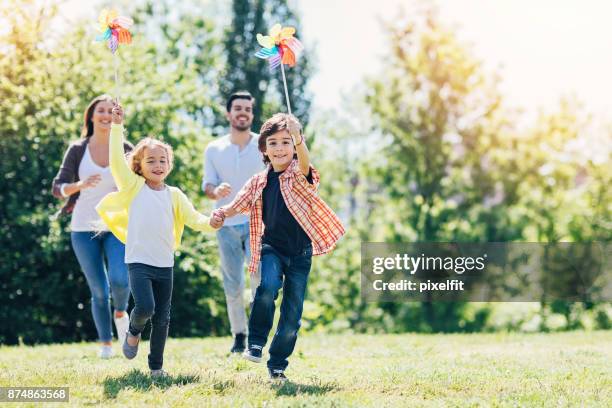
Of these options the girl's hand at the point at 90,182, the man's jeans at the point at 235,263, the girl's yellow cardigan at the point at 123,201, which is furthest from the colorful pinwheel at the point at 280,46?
the girl's hand at the point at 90,182

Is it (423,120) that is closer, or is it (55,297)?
(55,297)

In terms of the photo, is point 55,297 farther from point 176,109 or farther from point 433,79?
point 433,79

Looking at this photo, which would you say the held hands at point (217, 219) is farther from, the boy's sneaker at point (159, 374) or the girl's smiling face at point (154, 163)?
the boy's sneaker at point (159, 374)

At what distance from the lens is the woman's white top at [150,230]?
5.79 metres

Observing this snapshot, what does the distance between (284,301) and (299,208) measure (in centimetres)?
66

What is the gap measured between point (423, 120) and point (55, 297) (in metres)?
11.7

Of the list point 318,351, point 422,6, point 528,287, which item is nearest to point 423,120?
point 422,6

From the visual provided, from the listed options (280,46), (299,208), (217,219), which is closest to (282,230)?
(299,208)

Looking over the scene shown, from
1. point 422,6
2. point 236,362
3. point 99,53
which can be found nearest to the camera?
point 236,362

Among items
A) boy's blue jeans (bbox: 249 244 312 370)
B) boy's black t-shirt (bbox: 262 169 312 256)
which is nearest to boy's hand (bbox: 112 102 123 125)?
boy's black t-shirt (bbox: 262 169 312 256)

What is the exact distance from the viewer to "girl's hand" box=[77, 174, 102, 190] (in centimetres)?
723

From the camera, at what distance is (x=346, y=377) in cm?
598

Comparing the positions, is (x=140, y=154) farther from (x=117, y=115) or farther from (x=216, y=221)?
(x=216, y=221)

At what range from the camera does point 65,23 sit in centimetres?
1616
